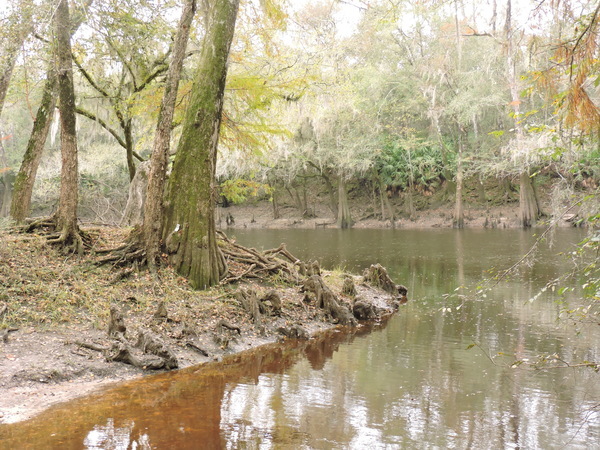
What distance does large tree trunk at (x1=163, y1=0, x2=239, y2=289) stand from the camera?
940 centimetres

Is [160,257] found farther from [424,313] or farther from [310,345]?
[424,313]

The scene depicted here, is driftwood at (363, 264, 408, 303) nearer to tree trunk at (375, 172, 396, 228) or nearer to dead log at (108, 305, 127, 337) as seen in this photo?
dead log at (108, 305, 127, 337)

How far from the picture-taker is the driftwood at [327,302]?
395 inches

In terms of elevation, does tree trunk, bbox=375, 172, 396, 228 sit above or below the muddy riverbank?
above

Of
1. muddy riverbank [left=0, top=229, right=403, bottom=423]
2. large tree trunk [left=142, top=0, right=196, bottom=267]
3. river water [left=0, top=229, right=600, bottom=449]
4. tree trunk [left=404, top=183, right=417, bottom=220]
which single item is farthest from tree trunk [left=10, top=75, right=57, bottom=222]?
tree trunk [left=404, top=183, right=417, bottom=220]

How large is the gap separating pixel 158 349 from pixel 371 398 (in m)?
2.66

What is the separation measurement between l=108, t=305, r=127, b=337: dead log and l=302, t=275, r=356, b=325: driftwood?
407cm

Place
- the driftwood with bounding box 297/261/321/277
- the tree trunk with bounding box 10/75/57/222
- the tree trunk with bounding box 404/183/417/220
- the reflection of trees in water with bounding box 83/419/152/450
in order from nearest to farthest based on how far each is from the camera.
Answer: the reflection of trees in water with bounding box 83/419/152/450 < the tree trunk with bounding box 10/75/57/222 < the driftwood with bounding box 297/261/321/277 < the tree trunk with bounding box 404/183/417/220

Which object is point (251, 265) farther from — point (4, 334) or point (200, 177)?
point (4, 334)

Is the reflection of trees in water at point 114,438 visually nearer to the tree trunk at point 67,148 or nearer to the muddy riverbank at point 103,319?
the muddy riverbank at point 103,319

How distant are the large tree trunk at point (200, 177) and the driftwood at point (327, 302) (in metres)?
1.78

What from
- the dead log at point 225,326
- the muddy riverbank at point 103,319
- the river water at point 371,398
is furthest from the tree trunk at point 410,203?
the dead log at point 225,326

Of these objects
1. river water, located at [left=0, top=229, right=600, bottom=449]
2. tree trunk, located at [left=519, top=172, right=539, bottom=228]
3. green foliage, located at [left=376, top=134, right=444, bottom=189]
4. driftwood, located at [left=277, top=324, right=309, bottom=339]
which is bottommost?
river water, located at [left=0, top=229, right=600, bottom=449]

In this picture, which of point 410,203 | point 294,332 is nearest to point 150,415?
point 294,332
